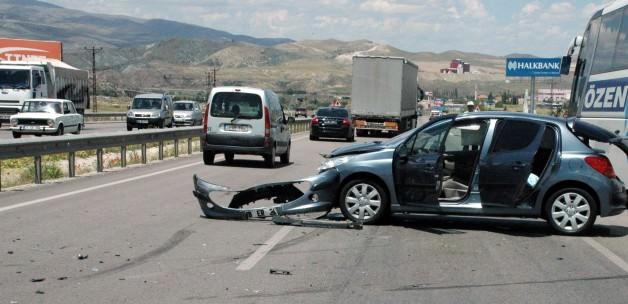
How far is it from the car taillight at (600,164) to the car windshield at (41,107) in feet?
83.8

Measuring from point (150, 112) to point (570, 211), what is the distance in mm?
31311

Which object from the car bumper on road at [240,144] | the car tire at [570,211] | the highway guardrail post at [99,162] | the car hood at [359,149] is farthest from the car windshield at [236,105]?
the car tire at [570,211]

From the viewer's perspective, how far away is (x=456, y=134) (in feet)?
39.7

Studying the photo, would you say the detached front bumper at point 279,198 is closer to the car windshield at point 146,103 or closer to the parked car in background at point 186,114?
the car windshield at point 146,103

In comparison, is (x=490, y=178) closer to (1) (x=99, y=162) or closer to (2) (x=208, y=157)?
(1) (x=99, y=162)

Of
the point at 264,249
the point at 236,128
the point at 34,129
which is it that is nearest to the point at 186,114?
the point at 34,129

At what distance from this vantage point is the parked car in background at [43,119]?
31031 mm

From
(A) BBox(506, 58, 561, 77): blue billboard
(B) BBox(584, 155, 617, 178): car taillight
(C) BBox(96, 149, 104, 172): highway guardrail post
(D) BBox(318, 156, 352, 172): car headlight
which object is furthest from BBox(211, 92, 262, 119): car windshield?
(A) BBox(506, 58, 561, 77): blue billboard

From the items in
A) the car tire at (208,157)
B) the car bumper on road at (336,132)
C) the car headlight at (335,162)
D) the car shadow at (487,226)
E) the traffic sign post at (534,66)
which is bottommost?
the car bumper on road at (336,132)

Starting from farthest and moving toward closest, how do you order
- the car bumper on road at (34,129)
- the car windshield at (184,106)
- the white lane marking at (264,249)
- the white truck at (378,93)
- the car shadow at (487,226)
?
1. the car windshield at (184,106)
2. the white truck at (378,93)
3. the car bumper on road at (34,129)
4. the car shadow at (487,226)
5. the white lane marking at (264,249)

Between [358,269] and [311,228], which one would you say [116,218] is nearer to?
[311,228]

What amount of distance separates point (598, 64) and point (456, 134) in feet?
14.2

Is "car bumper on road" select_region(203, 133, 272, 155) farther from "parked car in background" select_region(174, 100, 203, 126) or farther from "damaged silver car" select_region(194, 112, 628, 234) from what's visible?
"parked car in background" select_region(174, 100, 203, 126)

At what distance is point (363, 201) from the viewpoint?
10.9 m
